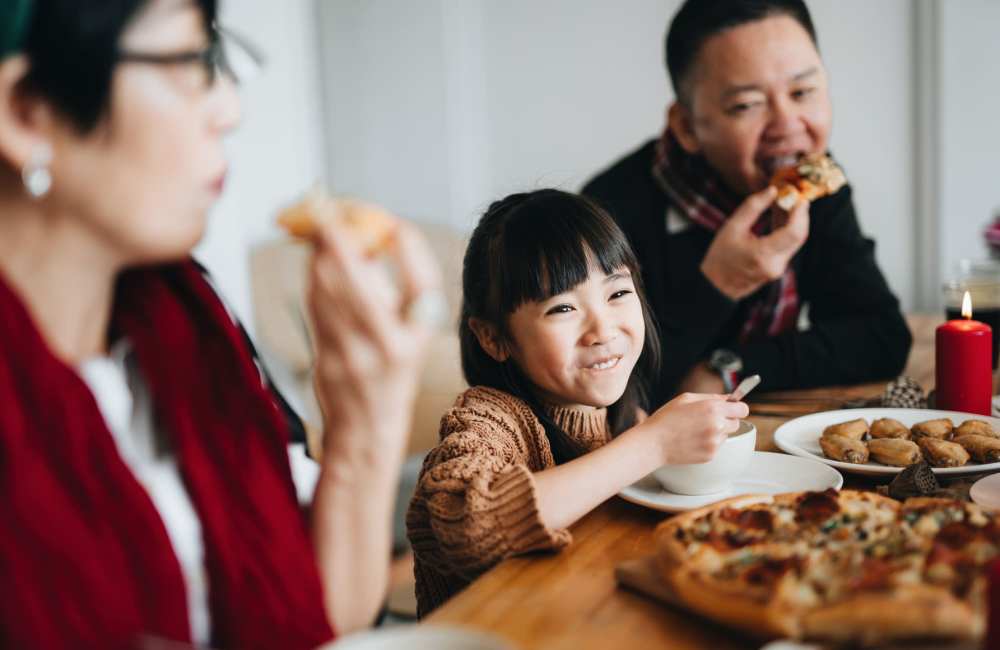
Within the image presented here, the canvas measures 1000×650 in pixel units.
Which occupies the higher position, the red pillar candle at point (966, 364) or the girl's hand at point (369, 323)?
the girl's hand at point (369, 323)

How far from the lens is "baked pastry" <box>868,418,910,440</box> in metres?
1.36

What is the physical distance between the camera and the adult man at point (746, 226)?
76.2 inches

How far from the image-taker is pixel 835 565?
33.0 inches

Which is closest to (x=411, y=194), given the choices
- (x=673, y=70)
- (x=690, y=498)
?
(x=673, y=70)

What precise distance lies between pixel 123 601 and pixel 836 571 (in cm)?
64

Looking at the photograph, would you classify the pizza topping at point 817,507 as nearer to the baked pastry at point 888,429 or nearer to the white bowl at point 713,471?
the white bowl at point 713,471

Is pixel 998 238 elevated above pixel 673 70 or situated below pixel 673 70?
below

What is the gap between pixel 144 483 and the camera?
0.92 m

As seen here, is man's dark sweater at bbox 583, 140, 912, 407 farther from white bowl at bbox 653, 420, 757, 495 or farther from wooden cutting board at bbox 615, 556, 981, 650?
wooden cutting board at bbox 615, 556, 981, 650

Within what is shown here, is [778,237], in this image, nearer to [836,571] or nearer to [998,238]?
[998,238]

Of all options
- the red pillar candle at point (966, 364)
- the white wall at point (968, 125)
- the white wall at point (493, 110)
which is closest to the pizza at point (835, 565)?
the red pillar candle at point (966, 364)

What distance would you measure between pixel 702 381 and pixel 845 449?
23.5 inches

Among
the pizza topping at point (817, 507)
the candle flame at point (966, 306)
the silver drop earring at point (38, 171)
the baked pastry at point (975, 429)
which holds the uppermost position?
the silver drop earring at point (38, 171)

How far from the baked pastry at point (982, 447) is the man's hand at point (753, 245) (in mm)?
715
